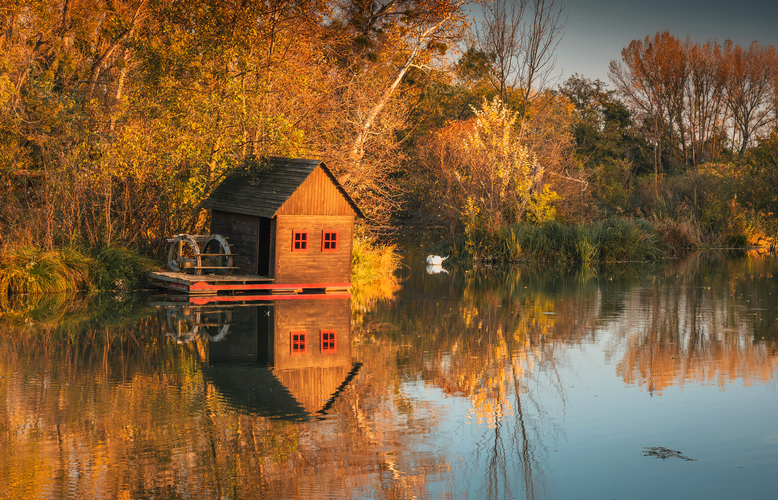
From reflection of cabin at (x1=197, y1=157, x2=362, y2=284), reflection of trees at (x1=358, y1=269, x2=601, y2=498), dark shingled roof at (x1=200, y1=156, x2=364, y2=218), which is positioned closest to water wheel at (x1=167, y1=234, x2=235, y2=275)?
reflection of cabin at (x1=197, y1=157, x2=362, y2=284)

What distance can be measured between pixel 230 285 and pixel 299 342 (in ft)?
23.7

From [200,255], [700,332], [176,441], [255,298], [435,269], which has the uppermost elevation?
[200,255]

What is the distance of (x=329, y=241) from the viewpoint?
2047 cm

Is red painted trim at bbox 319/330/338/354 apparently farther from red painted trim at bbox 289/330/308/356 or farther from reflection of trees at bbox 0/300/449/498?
reflection of trees at bbox 0/300/449/498

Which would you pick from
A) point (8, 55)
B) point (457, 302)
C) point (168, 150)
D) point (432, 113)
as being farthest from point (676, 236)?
point (8, 55)

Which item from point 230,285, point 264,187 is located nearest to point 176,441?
point 230,285

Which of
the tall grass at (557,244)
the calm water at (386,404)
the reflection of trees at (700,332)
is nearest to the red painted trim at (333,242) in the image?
the calm water at (386,404)

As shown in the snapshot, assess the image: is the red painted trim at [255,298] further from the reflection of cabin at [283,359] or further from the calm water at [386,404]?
the calm water at [386,404]

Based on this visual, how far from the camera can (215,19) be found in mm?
23734

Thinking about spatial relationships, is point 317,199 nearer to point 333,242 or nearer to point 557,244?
point 333,242

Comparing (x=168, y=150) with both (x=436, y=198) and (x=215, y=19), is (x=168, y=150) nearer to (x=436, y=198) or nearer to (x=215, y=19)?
(x=215, y=19)

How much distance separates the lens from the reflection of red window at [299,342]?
11.8 m

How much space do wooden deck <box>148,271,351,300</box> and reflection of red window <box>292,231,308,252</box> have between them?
0.87 m

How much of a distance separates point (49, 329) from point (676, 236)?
29.5 meters
